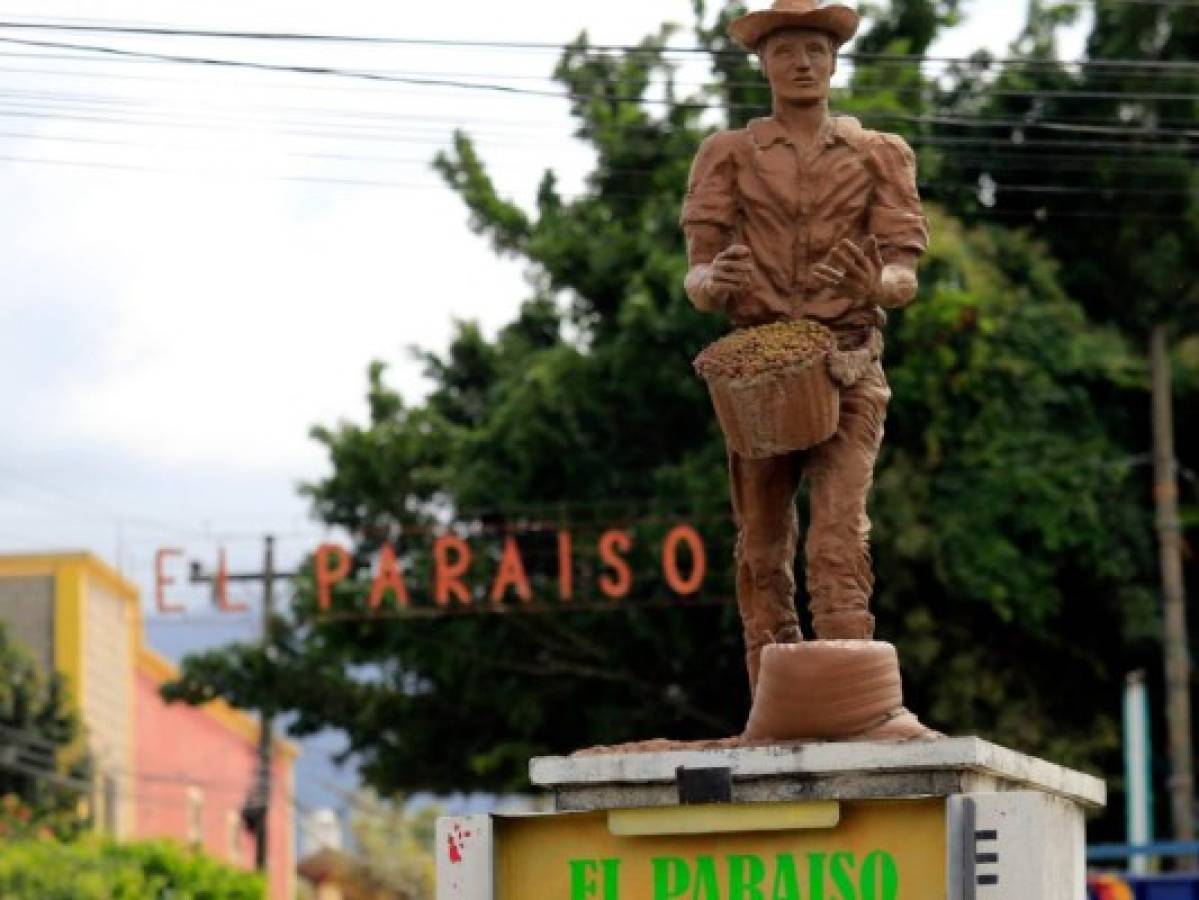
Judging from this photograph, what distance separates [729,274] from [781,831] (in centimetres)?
208

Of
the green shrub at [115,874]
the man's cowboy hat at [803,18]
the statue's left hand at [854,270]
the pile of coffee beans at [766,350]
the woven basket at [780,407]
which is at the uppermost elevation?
the man's cowboy hat at [803,18]

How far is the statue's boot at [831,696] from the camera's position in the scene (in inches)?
413

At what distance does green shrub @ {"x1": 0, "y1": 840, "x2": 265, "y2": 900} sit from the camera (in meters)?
31.9

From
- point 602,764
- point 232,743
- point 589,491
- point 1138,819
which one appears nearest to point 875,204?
point 602,764

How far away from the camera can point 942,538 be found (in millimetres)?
27938

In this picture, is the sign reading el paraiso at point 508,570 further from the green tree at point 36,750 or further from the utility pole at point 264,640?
the green tree at point 36,750

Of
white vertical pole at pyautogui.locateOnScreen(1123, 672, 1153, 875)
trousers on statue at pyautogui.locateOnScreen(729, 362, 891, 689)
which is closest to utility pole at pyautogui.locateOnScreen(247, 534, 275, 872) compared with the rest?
white vertical pole at pyautogui.locateOnScreen(1123, 672, 1153, 875)

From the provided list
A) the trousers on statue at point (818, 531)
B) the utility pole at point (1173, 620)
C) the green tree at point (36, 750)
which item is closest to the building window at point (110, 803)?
the green tree at point (36, 750)

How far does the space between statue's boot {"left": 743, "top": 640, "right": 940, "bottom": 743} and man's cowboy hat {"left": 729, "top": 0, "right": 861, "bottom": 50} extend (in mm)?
2297

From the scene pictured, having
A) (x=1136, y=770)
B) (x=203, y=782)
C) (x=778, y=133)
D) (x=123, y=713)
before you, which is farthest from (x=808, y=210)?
(x=203, y=782)

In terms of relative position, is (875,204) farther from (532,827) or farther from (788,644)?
(532,827)

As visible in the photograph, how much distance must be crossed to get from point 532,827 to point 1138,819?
17.2 meters

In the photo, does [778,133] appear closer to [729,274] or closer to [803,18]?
[803,18]

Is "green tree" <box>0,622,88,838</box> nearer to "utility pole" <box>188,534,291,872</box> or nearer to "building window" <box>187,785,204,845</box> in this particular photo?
"utility pole" <box>188,534,291,872</box>
